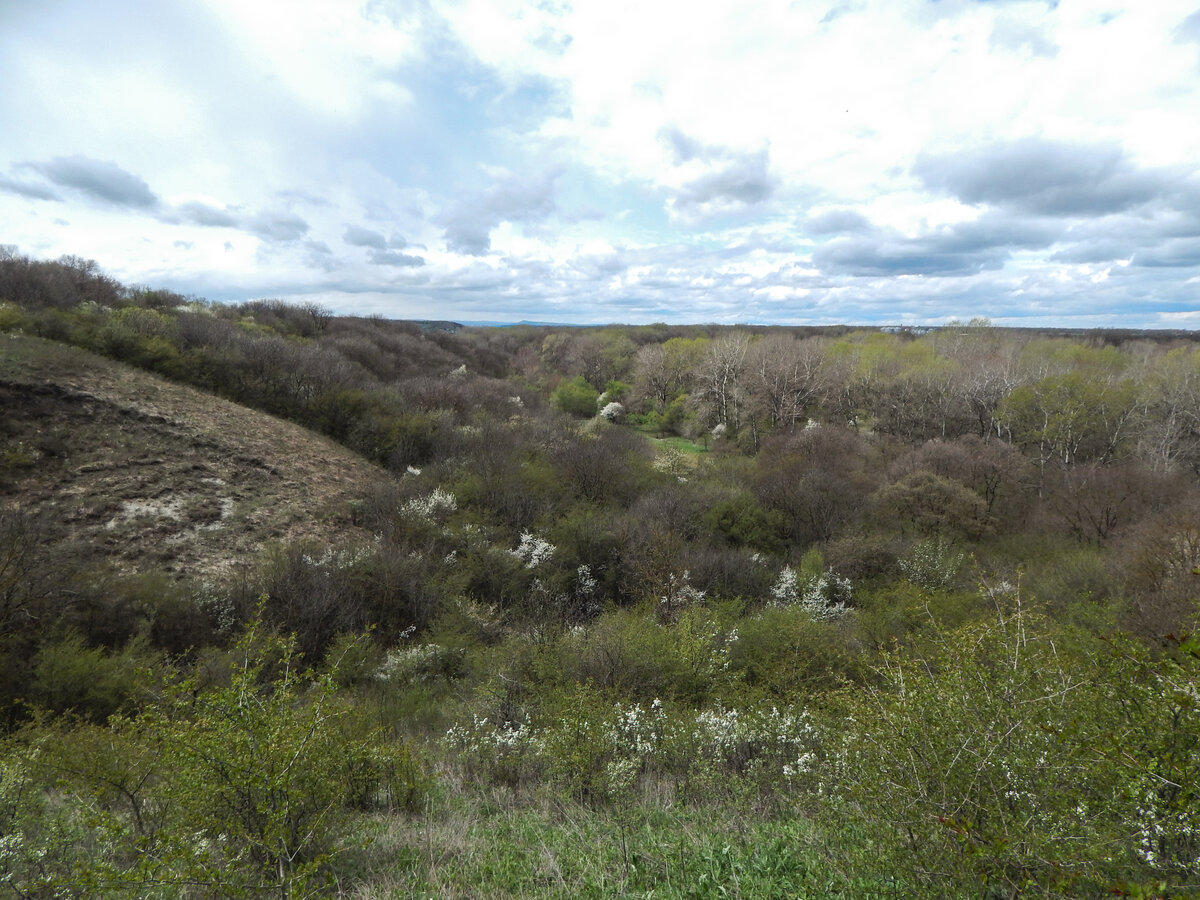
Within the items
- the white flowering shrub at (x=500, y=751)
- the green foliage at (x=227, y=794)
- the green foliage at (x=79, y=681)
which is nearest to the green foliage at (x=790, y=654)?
the white flowering shrub at (x=500, y=751)

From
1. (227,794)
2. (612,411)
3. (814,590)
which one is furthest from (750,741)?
(612,411)

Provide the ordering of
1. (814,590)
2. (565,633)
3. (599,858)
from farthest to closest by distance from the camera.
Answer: (814,590), (565,633), (599,858)

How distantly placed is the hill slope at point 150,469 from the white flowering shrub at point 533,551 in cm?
606

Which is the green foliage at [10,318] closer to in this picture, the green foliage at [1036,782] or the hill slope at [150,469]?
the hill slope at [150,469]

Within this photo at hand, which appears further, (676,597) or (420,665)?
(676,597)

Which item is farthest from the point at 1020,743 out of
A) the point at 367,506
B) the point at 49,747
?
the point at 367,506

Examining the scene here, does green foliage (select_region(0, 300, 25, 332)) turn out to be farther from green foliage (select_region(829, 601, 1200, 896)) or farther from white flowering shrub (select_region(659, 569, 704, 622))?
green foliage (select_region(829, 601, 1200, 896))

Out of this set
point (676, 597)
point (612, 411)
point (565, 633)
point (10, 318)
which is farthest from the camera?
point (612, 411)

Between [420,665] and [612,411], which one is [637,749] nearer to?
[420,665]

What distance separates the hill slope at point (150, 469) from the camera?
15.5m

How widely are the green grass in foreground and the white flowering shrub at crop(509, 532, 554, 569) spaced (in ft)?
38.0

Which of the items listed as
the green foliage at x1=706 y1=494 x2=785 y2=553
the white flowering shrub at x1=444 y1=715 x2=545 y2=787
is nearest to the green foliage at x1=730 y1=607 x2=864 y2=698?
the white flowering shrub at x1=444 y1=715 x2=545 y2=787

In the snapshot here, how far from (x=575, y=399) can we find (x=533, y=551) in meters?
34.7

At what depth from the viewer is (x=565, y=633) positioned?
12867 mm
